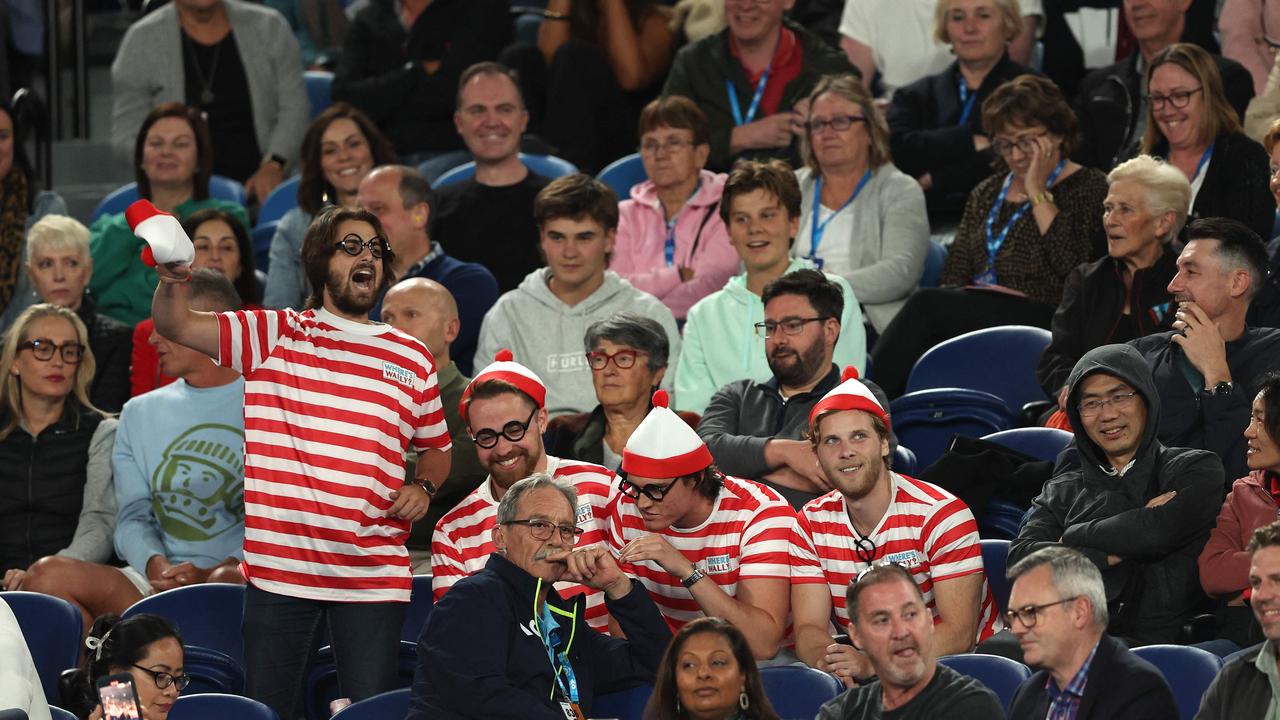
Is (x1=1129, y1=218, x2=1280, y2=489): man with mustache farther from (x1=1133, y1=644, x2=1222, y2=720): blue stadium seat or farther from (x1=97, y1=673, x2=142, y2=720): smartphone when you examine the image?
(x1=97, y1=673, x2=142, y2=720): smartphone

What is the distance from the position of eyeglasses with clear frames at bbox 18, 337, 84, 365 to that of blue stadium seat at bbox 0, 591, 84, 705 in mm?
1051

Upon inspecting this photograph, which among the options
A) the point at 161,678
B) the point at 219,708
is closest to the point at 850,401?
the point at 219,708

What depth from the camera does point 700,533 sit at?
4855 mm

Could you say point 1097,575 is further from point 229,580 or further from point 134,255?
point 134,255

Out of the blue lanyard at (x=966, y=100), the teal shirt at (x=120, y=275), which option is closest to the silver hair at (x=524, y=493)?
the teal shirt at (x=120, y=275)

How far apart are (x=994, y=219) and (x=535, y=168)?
6.73 feet

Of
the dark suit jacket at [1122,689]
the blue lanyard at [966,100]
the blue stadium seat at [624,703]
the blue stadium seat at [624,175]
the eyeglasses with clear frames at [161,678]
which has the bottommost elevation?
the blue stadium seat at [624,703]

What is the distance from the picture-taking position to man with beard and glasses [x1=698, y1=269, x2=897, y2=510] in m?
5.21

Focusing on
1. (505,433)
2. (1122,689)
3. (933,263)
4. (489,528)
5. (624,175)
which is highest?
(624,175)

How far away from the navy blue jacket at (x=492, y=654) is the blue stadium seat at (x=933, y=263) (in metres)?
2.92

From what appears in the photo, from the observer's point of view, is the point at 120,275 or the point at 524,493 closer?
the point at 524,493

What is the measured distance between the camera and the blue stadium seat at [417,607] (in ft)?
16.5

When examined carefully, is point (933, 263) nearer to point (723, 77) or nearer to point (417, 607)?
point (723, 77)

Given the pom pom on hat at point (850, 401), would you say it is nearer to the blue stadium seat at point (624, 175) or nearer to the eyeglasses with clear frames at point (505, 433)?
the eyeglasses with clear frames at point (505, 433)
